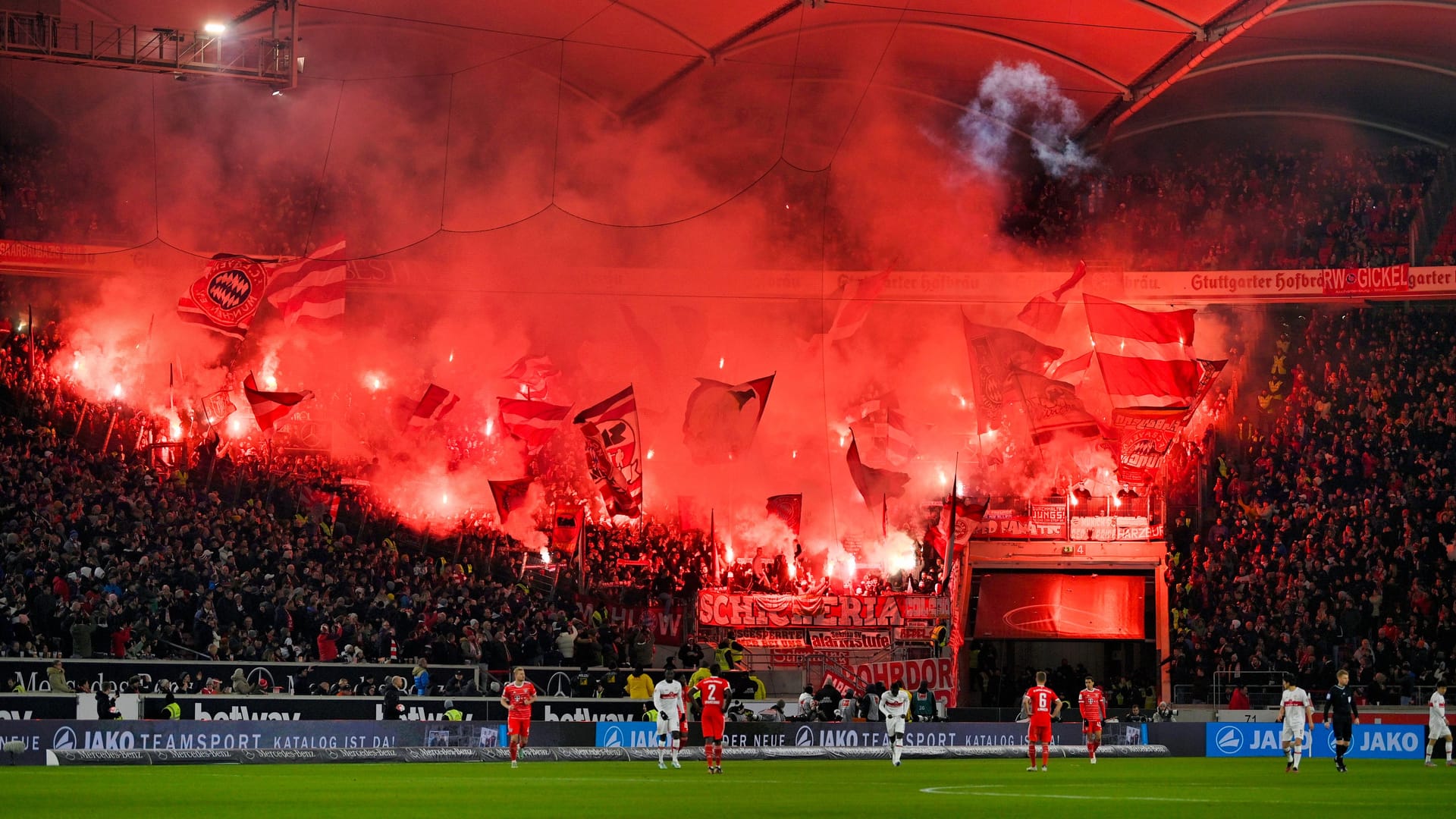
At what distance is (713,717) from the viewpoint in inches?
874

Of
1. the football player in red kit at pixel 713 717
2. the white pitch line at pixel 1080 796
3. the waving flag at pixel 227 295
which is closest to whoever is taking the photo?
the white pitch line at pixel 1080 796

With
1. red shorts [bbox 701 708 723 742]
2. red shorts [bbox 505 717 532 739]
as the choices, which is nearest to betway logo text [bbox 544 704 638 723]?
red shorts [bbox 505 717 532 739]

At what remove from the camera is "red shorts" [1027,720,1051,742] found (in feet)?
78.3

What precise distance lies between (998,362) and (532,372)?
1052cm

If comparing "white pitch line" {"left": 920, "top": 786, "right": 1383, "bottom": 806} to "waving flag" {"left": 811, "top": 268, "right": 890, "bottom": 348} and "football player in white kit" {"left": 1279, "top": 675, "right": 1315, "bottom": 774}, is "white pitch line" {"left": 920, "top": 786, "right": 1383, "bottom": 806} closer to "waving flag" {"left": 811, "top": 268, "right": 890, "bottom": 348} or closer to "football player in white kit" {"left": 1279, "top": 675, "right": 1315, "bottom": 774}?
"football player in white kit" {"left": 1279, "top": 675, "right": 1315, "bottom": 774}

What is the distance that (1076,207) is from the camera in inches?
1634

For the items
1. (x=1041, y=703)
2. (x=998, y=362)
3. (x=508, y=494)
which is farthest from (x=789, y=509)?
(x=1041, y=703)

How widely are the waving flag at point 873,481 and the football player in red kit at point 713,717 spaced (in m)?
14.3

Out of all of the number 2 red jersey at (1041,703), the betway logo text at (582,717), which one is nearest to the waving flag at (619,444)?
the betway logo text at (582,717)

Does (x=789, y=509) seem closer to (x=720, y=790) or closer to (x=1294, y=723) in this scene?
(x=1294, y=723)

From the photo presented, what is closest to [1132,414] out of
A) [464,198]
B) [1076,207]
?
[1076,207]

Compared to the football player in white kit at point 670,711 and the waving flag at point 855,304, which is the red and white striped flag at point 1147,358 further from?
the football player in white kit at point 670,711

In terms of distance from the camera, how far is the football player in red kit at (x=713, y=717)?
21.9 m

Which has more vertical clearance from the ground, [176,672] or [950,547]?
[950,547]
